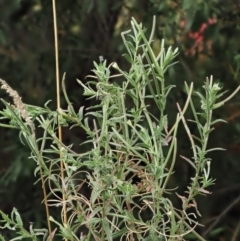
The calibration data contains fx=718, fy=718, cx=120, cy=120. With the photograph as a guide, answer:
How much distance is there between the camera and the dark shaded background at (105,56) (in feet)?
8.03

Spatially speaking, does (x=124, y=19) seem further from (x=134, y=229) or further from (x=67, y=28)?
(x=134, y=229)

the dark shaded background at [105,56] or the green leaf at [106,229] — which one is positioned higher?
the green leaf at [106,229]

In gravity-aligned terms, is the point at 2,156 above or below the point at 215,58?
below

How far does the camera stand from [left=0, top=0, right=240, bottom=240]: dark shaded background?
2.45m

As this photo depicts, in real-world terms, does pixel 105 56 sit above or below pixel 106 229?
below

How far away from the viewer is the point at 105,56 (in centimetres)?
274

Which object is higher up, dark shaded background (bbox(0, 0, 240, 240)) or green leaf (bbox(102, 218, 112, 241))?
green leaf (bbox(102, 218, 112, 241))

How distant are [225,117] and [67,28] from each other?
689 mm

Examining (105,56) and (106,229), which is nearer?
(106,229)

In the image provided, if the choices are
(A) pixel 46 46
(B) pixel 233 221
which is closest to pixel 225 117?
(B) pixel 233 221

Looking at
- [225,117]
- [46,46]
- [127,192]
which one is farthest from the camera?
[46,46]

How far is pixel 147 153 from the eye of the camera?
1004mm

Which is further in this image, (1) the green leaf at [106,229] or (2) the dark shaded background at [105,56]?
(2) the dark shaded background at [105,56]

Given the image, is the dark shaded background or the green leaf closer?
the green leaf
